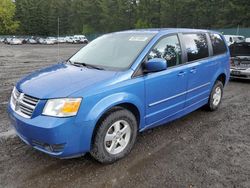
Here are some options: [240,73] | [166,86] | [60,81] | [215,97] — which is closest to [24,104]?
[60,81]

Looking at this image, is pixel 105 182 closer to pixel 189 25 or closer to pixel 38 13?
pixel 189 25

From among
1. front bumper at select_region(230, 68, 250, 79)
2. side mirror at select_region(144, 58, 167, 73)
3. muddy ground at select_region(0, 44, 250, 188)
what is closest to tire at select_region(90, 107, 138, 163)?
muddy ground at select_region(0, 44, 250, 188)

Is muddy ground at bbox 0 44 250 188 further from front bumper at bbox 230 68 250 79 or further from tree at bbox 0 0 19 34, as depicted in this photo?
tree at bbox 0 0 19 34

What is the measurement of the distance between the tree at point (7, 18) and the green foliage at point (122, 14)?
0.56 m

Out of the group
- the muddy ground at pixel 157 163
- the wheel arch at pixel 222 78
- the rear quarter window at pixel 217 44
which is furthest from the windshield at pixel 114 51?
the wheel arch at pixel 222 78

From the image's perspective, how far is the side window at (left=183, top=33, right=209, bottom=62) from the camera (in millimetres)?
5016

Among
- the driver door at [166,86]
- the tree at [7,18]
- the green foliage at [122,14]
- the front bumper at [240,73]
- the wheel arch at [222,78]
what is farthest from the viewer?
the tree at [7,18]

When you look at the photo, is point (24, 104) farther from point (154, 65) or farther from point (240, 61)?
point (240, 61)

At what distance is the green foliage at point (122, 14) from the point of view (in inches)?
2164

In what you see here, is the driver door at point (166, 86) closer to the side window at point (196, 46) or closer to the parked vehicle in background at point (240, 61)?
the side window at point (196, 46)

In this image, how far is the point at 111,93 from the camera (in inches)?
142

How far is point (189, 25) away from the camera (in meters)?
64.1

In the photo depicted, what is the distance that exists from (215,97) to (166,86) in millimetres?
2219

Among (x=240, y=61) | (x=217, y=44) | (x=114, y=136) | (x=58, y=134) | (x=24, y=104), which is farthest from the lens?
(x=240, y=61)
